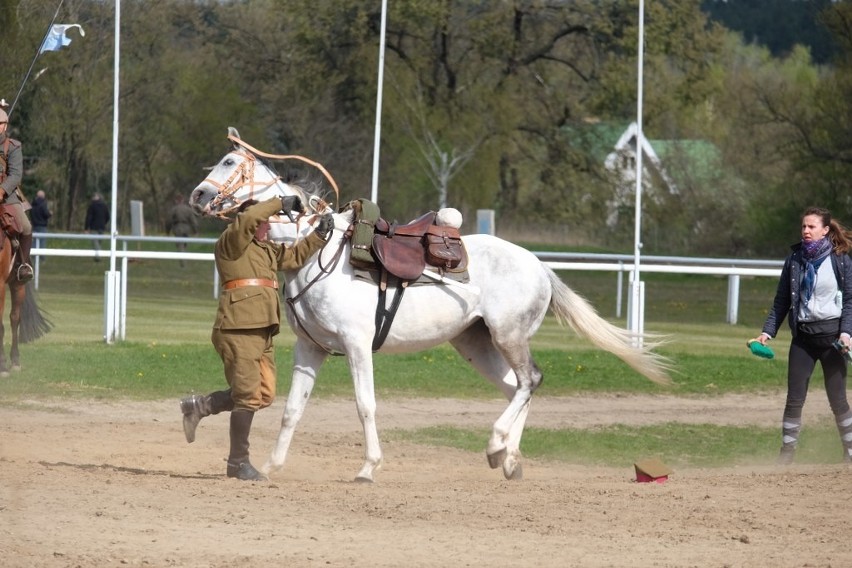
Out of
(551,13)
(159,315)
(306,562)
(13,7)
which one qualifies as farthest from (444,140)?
(306,562)

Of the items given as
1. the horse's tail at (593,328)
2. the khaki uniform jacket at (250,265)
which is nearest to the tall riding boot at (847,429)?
the horse's tail at (593,328)

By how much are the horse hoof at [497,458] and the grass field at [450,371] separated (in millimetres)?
1893

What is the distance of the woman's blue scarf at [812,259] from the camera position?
9.84 meters

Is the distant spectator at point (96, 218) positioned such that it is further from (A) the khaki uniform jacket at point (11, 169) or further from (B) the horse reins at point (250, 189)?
(B) the horse reins at point (250, 189)

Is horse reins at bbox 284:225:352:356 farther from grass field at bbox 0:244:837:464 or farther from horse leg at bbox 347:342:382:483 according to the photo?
grass field at bbox 0:244:837:464

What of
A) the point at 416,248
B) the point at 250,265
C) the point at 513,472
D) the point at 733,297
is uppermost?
the point at 416,248

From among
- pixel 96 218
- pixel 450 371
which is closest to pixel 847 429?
pixel 450 371

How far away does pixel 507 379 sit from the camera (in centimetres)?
993

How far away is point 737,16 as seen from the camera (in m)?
115

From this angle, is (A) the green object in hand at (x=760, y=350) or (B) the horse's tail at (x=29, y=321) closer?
(A) the green object in hand at (x=760, y=350)

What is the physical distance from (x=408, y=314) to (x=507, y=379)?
3.66 feet

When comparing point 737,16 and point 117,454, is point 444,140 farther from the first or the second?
point 737,16

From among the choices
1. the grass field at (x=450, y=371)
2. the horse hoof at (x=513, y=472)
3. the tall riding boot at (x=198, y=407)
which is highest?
the tall riding boot at (x=198, y=407)

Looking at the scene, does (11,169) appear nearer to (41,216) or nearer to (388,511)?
(388,511)
